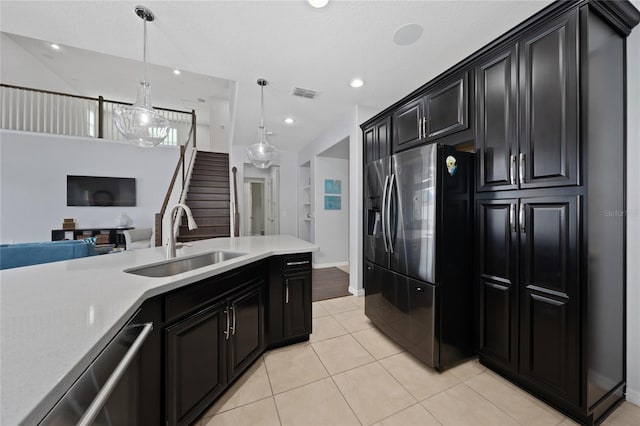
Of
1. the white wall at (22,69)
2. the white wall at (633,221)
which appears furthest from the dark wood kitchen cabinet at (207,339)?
the white wall at (22,69)

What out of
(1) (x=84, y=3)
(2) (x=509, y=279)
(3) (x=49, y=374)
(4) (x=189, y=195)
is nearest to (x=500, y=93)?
(2) (x=509, y=279)

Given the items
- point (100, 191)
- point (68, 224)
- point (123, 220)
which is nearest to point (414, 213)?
point (123, 220)

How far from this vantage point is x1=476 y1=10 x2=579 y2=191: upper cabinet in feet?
4.50

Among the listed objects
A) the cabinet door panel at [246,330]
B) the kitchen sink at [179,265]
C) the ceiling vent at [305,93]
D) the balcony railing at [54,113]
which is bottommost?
the cabinet door panel at [246,330]

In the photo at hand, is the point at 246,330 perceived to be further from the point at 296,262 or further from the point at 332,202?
the point at 332,202

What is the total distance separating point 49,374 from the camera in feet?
1.57

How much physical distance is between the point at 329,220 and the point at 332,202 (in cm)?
41

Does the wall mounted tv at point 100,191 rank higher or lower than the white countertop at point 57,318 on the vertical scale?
higher

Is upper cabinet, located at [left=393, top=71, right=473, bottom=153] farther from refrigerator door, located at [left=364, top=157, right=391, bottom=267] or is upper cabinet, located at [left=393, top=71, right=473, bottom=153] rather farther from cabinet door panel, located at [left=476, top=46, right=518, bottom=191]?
refrigerator door, located at [left=364, top=157, right=391, bottom=267]

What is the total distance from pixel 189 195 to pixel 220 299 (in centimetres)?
478

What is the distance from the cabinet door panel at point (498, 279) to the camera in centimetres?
→ 166

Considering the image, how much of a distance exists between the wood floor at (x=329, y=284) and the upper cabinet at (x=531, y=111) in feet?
8.14

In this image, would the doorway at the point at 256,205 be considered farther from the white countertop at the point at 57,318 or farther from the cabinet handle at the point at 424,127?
the white countertop at the point at 57,318

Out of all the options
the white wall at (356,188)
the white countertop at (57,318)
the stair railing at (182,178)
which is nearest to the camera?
the white countertop at (57,318)
